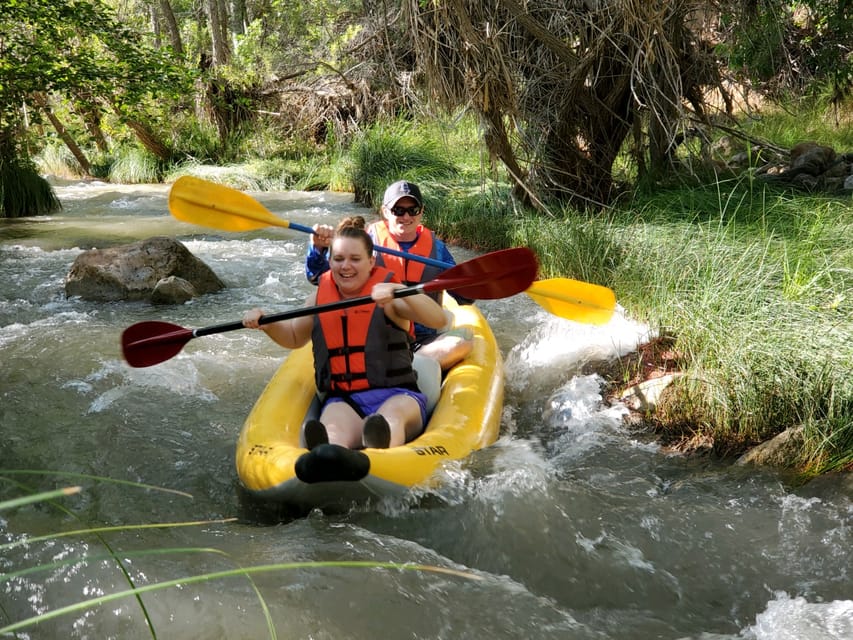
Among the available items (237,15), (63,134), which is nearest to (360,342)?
(63,134)

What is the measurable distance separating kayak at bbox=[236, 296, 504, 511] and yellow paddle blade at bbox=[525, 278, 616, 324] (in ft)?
1.50

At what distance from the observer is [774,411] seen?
2.59 metres

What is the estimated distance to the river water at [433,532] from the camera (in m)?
1.79

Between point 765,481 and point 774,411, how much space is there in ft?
0.92

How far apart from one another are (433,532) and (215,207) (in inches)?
71.3

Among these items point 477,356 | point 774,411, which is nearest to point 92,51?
point 477,356

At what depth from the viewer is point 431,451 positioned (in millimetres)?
2424

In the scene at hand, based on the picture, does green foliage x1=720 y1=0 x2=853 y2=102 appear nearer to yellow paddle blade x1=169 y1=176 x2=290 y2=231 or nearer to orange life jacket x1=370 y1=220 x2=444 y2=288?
orange life jacket x1=370 y1=220 x2=444 y2=288

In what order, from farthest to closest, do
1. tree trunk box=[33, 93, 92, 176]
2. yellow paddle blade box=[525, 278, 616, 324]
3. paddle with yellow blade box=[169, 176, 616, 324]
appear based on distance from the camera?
tree trunk box=[33, 93, 92, 176], paddle with yellow blade box=[169, 176, 616, 324], yellow paddle blade box=[525, 278, 616, 324]

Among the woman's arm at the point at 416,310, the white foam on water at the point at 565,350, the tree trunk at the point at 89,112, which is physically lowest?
the white foam on water at the point at 565,350

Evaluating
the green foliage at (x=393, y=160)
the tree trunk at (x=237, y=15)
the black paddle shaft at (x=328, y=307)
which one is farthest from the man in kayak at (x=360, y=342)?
the tree trunk at (x=237, y=15)

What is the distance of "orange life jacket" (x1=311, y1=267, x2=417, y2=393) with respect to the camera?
8.59 ft

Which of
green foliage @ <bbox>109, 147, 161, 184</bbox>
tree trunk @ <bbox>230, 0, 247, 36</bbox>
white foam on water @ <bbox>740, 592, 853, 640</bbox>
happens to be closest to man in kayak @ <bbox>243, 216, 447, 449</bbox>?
white foam on water @ <bbox>740, 592, 853, 640</bbox>

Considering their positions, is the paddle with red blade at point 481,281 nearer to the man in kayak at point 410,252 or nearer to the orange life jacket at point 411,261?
the man in kayak at point 410,252
